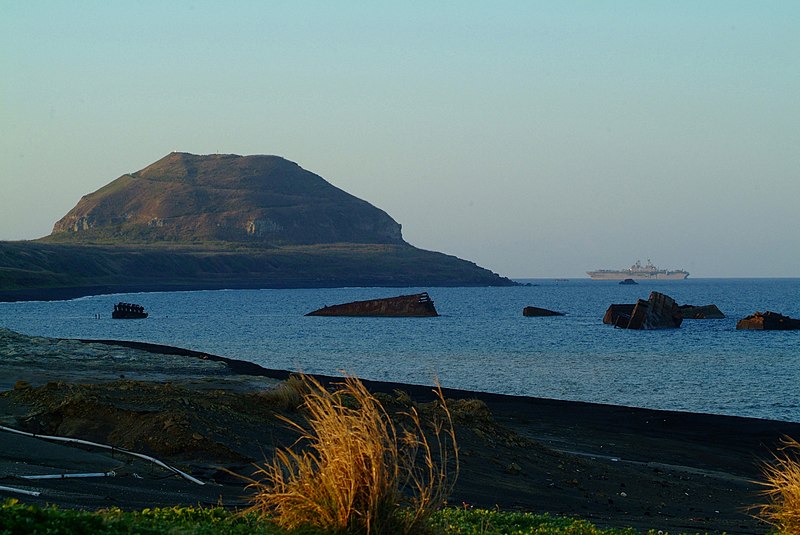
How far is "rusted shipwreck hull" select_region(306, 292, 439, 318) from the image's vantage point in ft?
349

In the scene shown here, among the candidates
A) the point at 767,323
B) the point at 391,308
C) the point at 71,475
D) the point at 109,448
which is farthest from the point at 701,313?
the point at 71,475

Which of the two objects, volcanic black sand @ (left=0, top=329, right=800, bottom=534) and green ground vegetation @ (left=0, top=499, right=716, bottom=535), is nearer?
green ground vegetation @ (left=0, top=499, right=716, bottom=535)

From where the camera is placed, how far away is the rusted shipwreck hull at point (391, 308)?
349 ft

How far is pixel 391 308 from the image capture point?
358ft

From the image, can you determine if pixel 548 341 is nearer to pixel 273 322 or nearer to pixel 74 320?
pixel 273 322

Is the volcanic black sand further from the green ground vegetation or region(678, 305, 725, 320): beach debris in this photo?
region(678, 305, 725, 320): beach debris

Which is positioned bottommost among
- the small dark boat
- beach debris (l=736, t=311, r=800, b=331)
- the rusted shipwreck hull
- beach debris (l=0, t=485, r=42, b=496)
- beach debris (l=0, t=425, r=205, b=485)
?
the small dark boat

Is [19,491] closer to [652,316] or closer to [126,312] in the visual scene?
[652,316]

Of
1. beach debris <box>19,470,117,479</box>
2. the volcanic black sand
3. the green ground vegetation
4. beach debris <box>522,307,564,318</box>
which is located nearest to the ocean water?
the volcanic black sand

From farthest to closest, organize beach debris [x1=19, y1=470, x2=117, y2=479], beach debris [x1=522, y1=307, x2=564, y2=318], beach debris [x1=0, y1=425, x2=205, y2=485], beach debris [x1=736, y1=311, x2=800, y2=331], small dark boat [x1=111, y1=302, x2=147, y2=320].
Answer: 1. beach debris [x1=522, y1=307, x2=564, y2=318]
2. small dark boat [x1=111, y1=302, x2=147, y2=320]
3. beach debris [x1=736, y1=311, x2=800, y2=331]
4. beach debris [x1=0, y1=425, x2=205, y2=485]
5. beach debris [x1=19, y1=470, x2=117, y2=479]

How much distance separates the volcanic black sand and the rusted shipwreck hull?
77516mm

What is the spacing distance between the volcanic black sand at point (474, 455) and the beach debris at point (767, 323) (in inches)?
2181

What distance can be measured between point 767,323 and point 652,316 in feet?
32.0

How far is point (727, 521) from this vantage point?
48.4 feet
